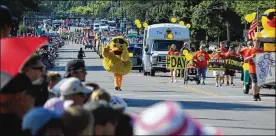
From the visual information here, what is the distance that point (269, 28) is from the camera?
24516mm

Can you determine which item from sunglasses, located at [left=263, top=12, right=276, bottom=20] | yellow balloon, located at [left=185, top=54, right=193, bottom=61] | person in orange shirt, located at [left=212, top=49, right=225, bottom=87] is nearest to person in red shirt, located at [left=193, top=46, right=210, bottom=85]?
person in orange shirt, located at [left=212, top=49, right=225, bottom=87]

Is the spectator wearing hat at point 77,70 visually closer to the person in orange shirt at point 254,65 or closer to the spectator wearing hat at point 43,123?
the spectator wearing hat at point 43,123

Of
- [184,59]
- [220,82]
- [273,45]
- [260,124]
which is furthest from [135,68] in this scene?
[260,124]

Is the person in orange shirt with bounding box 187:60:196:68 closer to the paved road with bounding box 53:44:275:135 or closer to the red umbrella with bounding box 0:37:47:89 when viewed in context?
the paved road with bounding box 53:44:275:135

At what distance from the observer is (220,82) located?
32.9 metres

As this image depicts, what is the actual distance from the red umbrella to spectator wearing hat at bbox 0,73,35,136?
0.64ft

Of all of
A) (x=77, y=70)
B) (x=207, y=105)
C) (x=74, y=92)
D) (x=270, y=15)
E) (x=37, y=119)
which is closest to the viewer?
(x=37, y=119)

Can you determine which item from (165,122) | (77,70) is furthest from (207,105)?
(165,122)

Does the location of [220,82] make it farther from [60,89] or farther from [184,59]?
[60,89]

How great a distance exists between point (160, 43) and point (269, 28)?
18614 mm

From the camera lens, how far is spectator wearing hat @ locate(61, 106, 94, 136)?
248 inches

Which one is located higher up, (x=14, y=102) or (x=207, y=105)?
(x=14, y=102)

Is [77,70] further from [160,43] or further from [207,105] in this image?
[160,43]

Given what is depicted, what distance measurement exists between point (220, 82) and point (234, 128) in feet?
54.6
